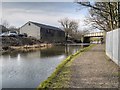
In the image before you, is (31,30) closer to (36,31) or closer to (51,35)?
(36,31)

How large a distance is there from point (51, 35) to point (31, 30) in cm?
969

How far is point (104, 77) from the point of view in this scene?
8.18 meters

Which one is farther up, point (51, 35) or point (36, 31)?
point (36, 31)

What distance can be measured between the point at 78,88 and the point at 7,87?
133 inches

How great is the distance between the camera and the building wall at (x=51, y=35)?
67206mm

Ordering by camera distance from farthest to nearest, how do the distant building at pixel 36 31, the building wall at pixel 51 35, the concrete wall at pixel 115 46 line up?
the building wall at pixel 51 35
the distant building at pixel 36 31
the concrete wall at pixel 115 46

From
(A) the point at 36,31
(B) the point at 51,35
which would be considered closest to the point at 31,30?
(A) the point at 36,31

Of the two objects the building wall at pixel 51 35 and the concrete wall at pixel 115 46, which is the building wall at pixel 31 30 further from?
the concrete wall at pixel 115 46

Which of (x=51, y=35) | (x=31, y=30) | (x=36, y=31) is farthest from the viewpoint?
(x=51, y=35)

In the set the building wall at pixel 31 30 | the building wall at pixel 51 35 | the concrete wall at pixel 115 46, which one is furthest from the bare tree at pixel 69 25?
the concrete wall at pixel 115 46

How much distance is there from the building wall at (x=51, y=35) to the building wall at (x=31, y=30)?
1.53 meters

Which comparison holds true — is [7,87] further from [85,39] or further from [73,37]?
[73,37]

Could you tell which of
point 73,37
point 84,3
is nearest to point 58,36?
point 73,37

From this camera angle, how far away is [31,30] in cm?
6600
